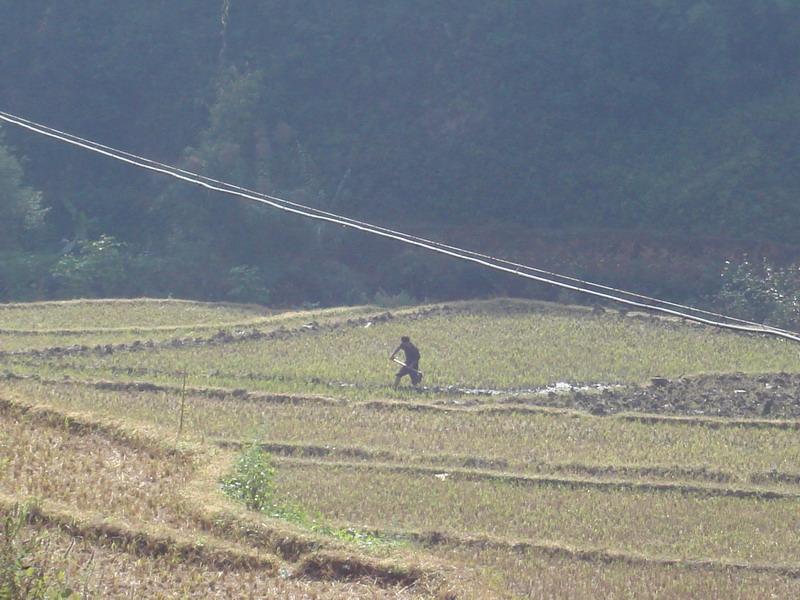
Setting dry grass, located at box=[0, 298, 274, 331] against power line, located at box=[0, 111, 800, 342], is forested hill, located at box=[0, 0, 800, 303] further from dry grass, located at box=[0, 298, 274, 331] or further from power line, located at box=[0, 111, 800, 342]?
power line, located at box=[0, 111, 800, 342]

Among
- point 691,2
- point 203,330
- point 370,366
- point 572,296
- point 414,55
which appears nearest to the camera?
point 370,366

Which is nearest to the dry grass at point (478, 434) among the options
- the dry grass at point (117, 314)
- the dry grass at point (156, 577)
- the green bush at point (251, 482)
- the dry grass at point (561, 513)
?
the dry grass at point (561, 513)

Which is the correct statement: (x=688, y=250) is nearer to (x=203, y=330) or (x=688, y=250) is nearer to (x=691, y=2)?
(x=691, y=2)

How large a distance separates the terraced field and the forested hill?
6.13 m

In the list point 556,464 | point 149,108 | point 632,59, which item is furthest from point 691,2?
point 556,464

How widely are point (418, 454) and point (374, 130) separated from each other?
17240 millimetres

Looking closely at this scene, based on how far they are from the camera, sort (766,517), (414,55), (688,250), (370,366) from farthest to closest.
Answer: (414,55), (688,250), (370,366), (766,517)

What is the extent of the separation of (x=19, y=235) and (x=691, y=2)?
51.1ft

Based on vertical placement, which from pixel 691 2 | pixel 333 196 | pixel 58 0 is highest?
pixel 691 2

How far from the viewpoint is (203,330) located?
16.5 metres

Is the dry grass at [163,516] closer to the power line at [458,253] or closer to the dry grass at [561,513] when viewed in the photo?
the power line at [458,253]

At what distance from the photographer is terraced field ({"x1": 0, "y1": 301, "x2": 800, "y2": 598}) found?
5664 mm

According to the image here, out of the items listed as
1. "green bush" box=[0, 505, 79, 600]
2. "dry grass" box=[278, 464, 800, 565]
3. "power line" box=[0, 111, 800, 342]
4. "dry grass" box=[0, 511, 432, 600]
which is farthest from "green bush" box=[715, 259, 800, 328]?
"green bush" box=[0, 505, 79, 600]

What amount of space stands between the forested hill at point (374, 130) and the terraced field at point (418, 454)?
6.13 m
